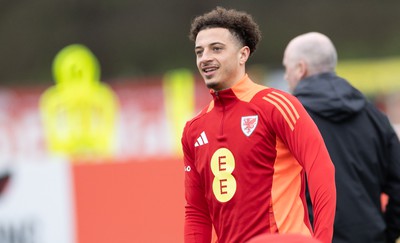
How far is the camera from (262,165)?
502 centimetres

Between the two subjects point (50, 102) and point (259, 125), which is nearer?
point (259, 125)

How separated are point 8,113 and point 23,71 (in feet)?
14.8

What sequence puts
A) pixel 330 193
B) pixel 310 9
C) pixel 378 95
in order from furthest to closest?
pixel 310 9 → pixel 378 95 → pixel 330 193

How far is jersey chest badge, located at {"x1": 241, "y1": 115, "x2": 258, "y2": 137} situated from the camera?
505cm

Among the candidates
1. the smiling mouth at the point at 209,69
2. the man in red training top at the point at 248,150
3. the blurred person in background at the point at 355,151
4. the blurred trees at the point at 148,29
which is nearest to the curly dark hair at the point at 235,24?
the man in red training top at the point at 248,150

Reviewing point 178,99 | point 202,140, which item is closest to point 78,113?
point 178,99

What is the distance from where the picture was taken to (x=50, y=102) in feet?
50.7

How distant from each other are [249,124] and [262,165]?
191 millimetres

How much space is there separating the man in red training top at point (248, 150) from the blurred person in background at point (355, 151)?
3.32 ft

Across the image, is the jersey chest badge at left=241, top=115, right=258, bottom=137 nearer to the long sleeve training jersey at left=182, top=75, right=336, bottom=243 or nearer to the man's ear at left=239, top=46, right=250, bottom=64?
the long sleeve training jersey at left=182, top=75, right=336, bottom=243

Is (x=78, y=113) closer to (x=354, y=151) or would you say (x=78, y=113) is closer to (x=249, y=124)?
(x=354, y=151)

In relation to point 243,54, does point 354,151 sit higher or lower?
lower

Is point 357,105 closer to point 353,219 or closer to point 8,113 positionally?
point 353,219

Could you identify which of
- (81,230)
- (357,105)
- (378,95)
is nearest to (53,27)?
(378,95)
